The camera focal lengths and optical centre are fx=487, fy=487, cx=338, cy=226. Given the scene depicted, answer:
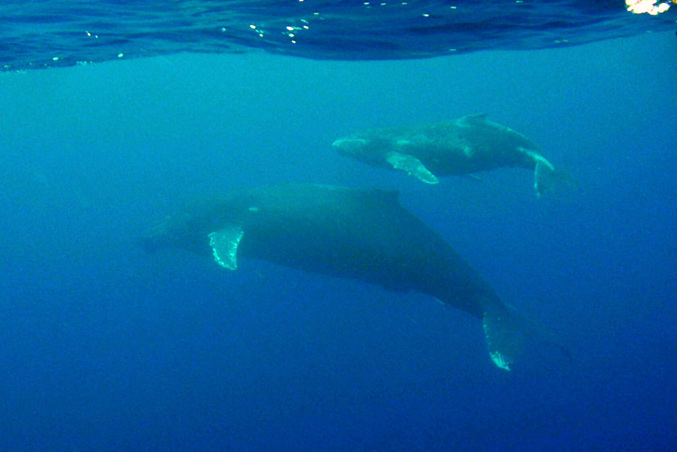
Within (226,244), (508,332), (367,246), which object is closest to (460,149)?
(367,246)

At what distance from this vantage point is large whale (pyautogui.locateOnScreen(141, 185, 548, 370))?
13258mm

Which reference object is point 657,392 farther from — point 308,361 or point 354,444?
point 308,361

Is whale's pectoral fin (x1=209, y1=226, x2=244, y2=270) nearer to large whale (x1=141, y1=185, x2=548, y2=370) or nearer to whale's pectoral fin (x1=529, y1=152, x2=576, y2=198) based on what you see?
large whale (x1=141, y1=185, x2=548, y2=370)

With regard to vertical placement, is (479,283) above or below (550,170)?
below

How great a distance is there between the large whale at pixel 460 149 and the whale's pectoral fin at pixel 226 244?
4563 millimetres

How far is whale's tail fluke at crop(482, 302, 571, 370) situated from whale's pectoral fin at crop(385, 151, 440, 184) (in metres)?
4.36

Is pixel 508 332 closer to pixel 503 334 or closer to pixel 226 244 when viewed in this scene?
pixel 503 334

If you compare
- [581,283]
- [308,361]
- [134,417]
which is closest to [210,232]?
[308,361]

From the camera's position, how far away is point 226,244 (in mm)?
14344

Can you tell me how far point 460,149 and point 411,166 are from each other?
171 centimetres

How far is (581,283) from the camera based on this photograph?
2523cm

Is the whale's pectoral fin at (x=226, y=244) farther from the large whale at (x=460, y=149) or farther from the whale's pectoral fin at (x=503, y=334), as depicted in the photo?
the whale's pectoral fin at (x=503, y=334)

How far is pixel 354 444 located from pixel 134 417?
860cm

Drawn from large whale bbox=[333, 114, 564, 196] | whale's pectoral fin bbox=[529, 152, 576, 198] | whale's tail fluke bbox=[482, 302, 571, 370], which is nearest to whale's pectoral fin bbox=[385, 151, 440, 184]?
large whale bbox=[333, 114, 564, 196]
